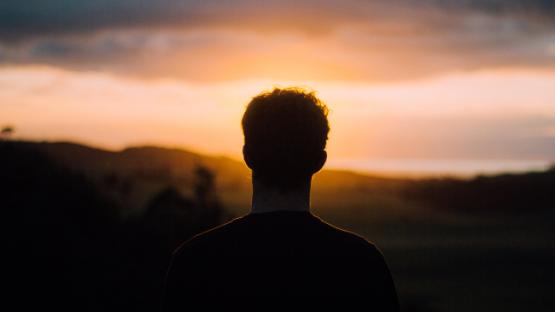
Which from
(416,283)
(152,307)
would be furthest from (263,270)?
(416,283)

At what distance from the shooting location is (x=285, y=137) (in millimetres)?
3439

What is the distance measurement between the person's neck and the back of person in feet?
0.13

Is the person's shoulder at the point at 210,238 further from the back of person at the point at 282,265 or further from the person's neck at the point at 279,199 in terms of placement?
the person's neck at the point at 279,199

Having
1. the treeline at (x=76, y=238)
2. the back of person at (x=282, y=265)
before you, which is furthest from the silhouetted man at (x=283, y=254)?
the treeline at (x=76, y=238)

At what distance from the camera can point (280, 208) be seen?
338 centimetres

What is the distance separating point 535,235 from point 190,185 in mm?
54393

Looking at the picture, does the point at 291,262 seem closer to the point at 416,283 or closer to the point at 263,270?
the point at 263,270

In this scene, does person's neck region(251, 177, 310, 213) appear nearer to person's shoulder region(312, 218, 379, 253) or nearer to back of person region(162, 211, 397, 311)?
back of person region(162, 211, 397, 311)

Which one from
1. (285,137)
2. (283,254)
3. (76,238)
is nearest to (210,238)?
(283,254)

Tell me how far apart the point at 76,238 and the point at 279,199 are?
16.0 m

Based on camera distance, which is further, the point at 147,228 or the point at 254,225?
the point at 147,228

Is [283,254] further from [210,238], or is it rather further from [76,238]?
[76,238]

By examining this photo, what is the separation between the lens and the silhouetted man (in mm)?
3271

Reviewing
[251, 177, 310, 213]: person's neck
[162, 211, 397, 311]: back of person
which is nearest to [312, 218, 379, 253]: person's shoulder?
[162, 211, 397, 311]: back of person
